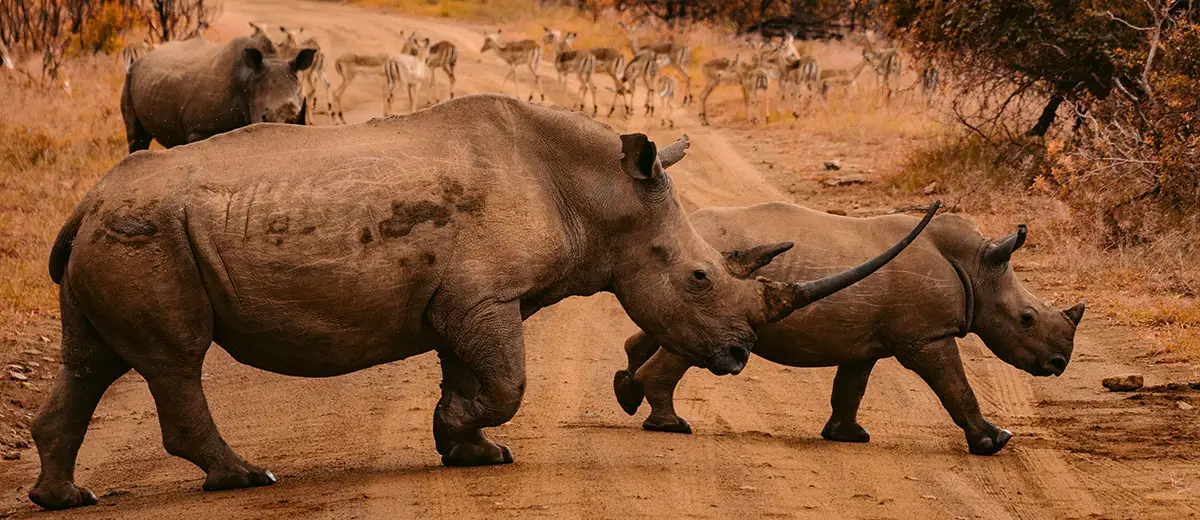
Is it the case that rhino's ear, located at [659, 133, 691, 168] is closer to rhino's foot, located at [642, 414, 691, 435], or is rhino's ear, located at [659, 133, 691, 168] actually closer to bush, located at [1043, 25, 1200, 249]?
rhino's foot, located at [642, 414, 691, 435]

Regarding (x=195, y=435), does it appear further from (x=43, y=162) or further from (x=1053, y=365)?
(x=43, y=162)

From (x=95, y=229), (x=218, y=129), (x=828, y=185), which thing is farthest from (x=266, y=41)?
(x=95, y=229)

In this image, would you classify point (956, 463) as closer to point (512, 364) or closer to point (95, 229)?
point (512, 364)

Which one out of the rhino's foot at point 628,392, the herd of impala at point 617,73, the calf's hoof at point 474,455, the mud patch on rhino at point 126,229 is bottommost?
the herd of impala at point 617,73

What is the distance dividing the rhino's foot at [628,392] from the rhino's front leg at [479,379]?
1548 mm

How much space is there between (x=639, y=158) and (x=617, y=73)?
929 inches

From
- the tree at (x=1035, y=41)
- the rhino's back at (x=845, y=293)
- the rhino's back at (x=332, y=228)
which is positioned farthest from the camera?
the tree at (x=1035, y=41)

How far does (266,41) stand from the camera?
15578mm

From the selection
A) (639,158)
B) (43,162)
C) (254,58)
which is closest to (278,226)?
(639,158)

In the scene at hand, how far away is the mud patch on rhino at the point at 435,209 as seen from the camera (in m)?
7.10

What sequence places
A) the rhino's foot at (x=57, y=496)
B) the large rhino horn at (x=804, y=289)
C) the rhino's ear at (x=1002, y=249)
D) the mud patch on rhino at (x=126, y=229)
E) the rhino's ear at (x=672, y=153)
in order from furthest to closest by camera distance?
the rhino's ear at (x=1002, y=249) → the rhino's ear at (x=672, y=153) → the large rhino horn at (x=804, y=289) → the rhino's foot at (x=57, y=496) → the mud patch on rhino at (x=126, y=229)

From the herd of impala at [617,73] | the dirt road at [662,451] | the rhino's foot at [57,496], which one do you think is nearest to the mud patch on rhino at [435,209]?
the dirt road at [662,451]

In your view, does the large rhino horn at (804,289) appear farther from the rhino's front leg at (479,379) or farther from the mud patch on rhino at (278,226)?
the mud patch on rhino at (278,226)

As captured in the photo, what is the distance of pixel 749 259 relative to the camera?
773 centimetres
